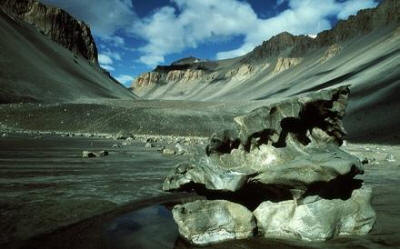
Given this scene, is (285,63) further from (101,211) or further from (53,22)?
(101,211)

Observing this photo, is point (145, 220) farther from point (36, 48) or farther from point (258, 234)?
point (36, 48)

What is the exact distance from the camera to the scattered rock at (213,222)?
7410 mm

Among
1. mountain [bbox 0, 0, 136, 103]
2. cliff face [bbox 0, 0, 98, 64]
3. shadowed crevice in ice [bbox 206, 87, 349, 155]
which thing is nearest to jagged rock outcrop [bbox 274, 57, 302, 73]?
mountain [bbox 0, 0, 136, 103]

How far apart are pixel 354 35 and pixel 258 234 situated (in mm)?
168380

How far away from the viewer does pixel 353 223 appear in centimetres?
786

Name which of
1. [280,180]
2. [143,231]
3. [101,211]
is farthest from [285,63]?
[143,231]

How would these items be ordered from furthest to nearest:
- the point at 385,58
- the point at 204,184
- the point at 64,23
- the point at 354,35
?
the point at 354,35
the point at 64,23
the point at 385,58
the point at 204,184

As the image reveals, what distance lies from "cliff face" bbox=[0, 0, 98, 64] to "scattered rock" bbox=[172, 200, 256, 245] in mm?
128842

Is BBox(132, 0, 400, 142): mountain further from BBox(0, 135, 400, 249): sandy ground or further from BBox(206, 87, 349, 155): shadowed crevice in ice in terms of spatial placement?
BBox(206, 87, 349, 155): shadowed crevice in ice

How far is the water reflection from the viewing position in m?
7.26

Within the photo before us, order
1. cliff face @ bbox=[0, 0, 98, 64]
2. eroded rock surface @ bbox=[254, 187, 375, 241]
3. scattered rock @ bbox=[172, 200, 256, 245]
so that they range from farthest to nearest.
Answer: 1. cliff face @ bbox=[0, 0, 98, 64]
2. eroded rock surface @ bbox=[254, 187, 375, 241]
3. scattered rock @ bbox=[172, 200, 256, 245]

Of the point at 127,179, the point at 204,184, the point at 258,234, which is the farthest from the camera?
the point at 127,179

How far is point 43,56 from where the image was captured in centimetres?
10544

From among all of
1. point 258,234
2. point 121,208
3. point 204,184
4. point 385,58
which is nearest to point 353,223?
point 258,234
